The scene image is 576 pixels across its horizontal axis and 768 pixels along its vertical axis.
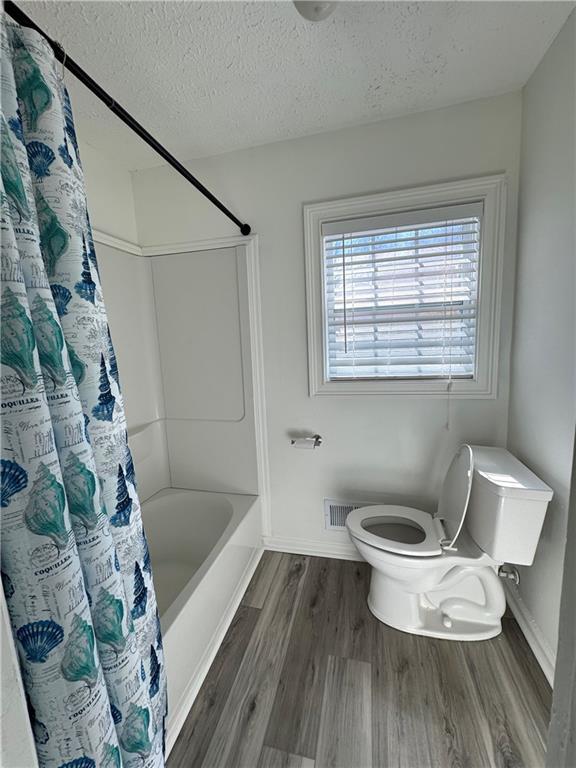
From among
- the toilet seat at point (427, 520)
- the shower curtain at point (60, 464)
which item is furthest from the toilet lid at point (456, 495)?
the shower curtain at point (60, 464)

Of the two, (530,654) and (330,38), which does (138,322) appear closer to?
(330,38)

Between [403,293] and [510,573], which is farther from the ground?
[403,293]

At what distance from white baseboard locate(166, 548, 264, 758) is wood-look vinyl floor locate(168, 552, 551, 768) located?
0.08 ft

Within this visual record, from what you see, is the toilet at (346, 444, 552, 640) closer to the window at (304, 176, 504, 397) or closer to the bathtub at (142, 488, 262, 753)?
the window at (304, 176, 504, 397)

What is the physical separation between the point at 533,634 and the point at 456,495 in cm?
65

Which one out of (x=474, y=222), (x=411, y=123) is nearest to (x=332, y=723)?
(x=474, y=222)

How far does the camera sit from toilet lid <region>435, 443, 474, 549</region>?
4.51ft

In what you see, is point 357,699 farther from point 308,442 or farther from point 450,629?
point 308,442

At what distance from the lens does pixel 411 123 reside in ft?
5.22

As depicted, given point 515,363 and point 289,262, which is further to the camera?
point 289,262

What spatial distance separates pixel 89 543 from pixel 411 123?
2.14 meters

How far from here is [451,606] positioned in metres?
1.51

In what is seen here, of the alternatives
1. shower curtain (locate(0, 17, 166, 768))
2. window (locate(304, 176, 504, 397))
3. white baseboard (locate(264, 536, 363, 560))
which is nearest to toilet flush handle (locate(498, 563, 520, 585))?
white baseboard (locate(264, 536, 363, 560))

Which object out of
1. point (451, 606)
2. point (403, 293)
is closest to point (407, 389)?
point (403, 293)
